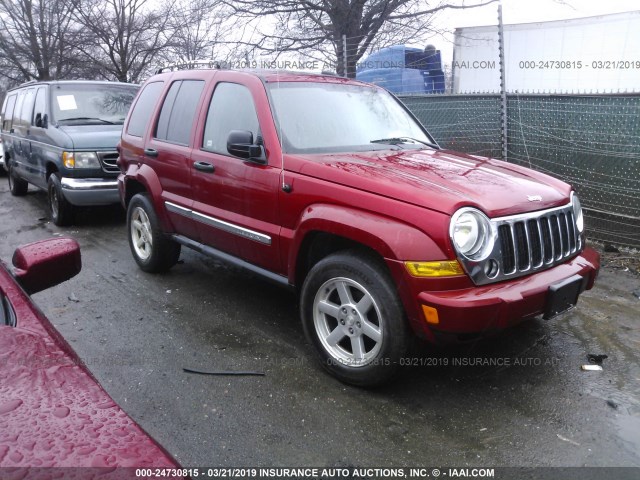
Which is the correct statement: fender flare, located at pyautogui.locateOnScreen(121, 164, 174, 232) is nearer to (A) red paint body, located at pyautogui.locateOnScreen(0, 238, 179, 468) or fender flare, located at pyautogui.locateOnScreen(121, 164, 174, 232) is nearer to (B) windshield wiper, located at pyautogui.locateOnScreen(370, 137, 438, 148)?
(B) windshield wiper, located at pyautogui.locateOnScreen(370, 137, 438, 148)

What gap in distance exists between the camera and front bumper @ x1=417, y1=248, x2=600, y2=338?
2.67 m

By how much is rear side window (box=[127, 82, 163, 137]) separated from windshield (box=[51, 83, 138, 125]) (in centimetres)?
275

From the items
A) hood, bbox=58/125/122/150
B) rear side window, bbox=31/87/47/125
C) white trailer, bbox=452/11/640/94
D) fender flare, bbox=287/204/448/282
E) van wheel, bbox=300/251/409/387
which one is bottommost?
van wheel, bbox=300/251/409/387

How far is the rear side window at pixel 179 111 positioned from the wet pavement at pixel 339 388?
56.7 inches

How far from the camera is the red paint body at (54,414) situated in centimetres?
117

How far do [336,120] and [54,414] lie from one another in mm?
3065

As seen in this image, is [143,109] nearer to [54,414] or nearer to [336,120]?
[336,120]

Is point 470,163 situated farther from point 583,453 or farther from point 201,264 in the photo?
point 201,264

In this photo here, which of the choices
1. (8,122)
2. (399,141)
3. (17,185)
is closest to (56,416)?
(399,141)

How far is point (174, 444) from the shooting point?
2.73 meters

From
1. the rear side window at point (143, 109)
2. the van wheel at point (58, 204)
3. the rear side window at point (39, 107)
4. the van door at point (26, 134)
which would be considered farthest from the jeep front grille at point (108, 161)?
the rear side window at point (143, 109)

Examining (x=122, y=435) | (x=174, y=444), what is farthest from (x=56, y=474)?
(x=174, y=444)

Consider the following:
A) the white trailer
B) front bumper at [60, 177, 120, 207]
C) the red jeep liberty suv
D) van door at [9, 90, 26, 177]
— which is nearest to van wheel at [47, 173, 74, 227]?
front bumper at [60, 177, 120, 207]

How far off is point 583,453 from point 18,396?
2.57 m
